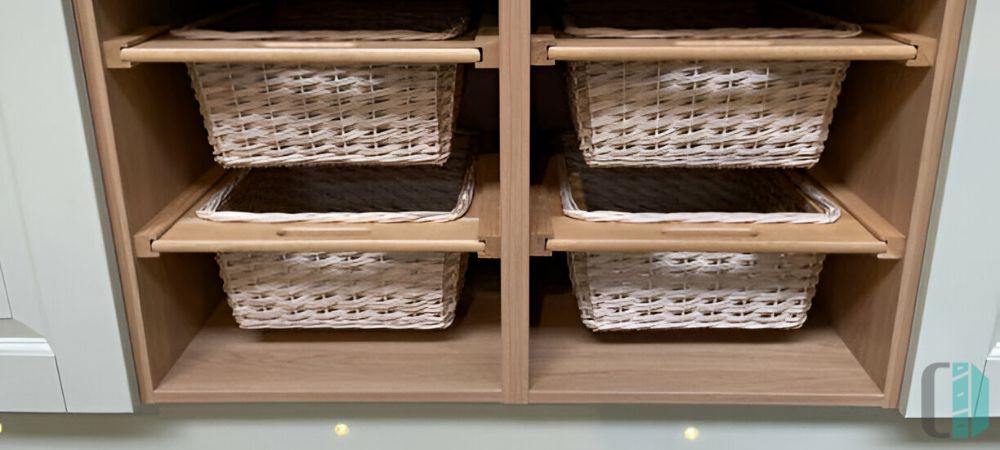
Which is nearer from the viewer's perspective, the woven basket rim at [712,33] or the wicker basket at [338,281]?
the woven basket rim at [712,33]

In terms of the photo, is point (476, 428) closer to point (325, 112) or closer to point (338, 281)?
point (338, 281)

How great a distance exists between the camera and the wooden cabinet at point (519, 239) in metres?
0.86

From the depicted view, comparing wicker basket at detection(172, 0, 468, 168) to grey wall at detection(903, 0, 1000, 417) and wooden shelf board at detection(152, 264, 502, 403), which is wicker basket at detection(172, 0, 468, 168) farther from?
grey wall at detection(903, 0, 1000, 417)

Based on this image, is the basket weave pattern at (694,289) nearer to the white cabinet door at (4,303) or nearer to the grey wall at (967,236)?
the grey wall at (967,236)

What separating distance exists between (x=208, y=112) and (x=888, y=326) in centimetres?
84

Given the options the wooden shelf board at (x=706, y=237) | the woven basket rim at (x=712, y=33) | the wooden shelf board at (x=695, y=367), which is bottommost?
the wooden shelf board at (x=695, y=367)

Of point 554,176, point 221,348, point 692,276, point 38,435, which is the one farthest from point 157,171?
point 692,276

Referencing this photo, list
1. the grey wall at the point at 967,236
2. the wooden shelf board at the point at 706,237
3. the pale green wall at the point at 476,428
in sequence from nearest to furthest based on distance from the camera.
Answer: the grey wall at the point at 967,236 → the wooden shelf board at the point at 706,237 → the pale green wall at the point at 476,428

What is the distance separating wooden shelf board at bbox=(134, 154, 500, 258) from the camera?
0.93 m

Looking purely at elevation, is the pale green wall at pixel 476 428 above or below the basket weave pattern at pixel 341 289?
below

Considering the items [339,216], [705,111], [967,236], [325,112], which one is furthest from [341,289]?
[967,236]

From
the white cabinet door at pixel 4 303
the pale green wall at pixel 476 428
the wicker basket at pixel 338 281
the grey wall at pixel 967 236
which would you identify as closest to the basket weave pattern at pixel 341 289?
the wicker basket at pixel 338 281

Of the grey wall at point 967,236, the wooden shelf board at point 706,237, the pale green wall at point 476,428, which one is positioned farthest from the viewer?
the pale green wall at point 476,428

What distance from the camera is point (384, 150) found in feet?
3.19
